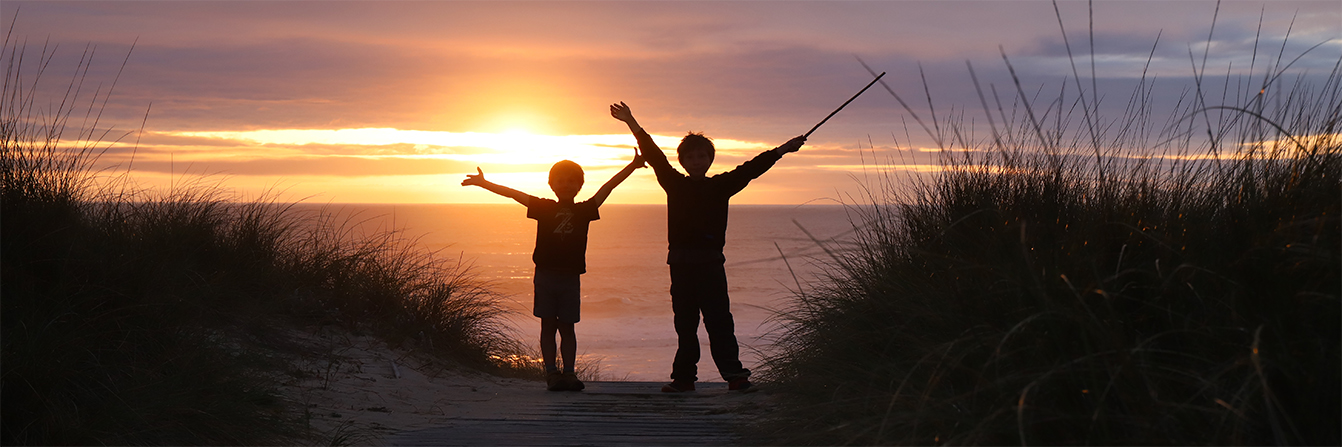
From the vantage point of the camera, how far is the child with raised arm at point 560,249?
6.44 meters

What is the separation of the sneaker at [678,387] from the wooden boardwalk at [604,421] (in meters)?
0.09

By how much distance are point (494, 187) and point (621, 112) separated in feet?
3.94

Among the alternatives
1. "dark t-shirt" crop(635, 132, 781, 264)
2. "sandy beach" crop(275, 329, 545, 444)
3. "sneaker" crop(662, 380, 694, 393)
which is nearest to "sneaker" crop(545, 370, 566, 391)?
"sandy beach" crop(275, 329, 545, 444)

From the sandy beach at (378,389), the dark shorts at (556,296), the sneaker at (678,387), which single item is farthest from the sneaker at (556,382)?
the sneaker at (678,387)

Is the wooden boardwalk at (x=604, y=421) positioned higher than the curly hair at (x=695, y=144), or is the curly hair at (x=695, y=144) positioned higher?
the curly hair at (x=695, y=144)

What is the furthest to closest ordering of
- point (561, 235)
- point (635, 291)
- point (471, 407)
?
point (635, 291) → point (561, 235) → point (471, 407)

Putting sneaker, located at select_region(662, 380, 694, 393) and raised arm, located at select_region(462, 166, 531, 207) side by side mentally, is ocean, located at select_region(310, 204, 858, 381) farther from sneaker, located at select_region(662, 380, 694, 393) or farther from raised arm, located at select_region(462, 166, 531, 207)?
raised arm, located at select_region(462, 166, 531, 207)

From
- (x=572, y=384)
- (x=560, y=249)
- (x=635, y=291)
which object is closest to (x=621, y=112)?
(x=560, y=249)

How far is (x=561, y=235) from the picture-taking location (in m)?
6.43

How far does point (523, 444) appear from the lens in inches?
161

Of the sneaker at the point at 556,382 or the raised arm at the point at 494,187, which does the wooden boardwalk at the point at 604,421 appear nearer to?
the sneaker at the point at 556,382

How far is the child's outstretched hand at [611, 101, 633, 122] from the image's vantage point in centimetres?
638

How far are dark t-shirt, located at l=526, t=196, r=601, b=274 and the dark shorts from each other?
0.23 feet

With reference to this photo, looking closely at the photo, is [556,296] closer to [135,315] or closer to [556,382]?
[556,382]
